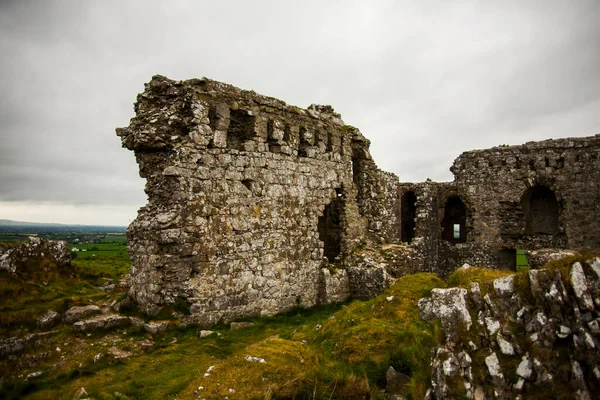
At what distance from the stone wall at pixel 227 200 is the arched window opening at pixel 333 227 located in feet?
2.25

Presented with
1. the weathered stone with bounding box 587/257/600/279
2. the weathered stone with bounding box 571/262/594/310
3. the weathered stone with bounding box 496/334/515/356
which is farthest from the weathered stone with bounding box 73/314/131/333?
the weathered stone with bounding box 587/257/600/279

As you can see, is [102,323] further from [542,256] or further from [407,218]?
[407,218]

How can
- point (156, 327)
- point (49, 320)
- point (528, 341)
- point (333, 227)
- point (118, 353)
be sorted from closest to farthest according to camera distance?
point (528, 341)
point (118, 353)
point (49, 320)
point (156, 327)
point (333, 227)

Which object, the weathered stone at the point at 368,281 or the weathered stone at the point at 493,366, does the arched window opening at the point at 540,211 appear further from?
the weathered stone at the point at 493,366

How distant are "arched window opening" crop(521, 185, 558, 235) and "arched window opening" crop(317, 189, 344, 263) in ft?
30.9

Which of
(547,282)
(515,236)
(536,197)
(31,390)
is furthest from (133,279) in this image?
(536,197)

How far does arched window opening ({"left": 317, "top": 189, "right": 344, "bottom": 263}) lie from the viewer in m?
13.7

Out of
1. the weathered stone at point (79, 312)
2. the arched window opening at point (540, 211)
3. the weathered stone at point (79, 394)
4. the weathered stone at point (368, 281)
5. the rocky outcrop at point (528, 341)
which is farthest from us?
the arched window opening at point (540, 211)

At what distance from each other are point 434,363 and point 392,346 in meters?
0.86

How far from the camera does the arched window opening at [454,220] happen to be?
20.5 m

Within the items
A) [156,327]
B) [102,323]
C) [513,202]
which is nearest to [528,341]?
[156,327]

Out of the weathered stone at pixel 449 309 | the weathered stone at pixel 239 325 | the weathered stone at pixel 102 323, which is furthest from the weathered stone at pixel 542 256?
the weathered stone at pixel 102 323

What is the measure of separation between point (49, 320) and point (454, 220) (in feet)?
59.9

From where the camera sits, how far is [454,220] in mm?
20812
